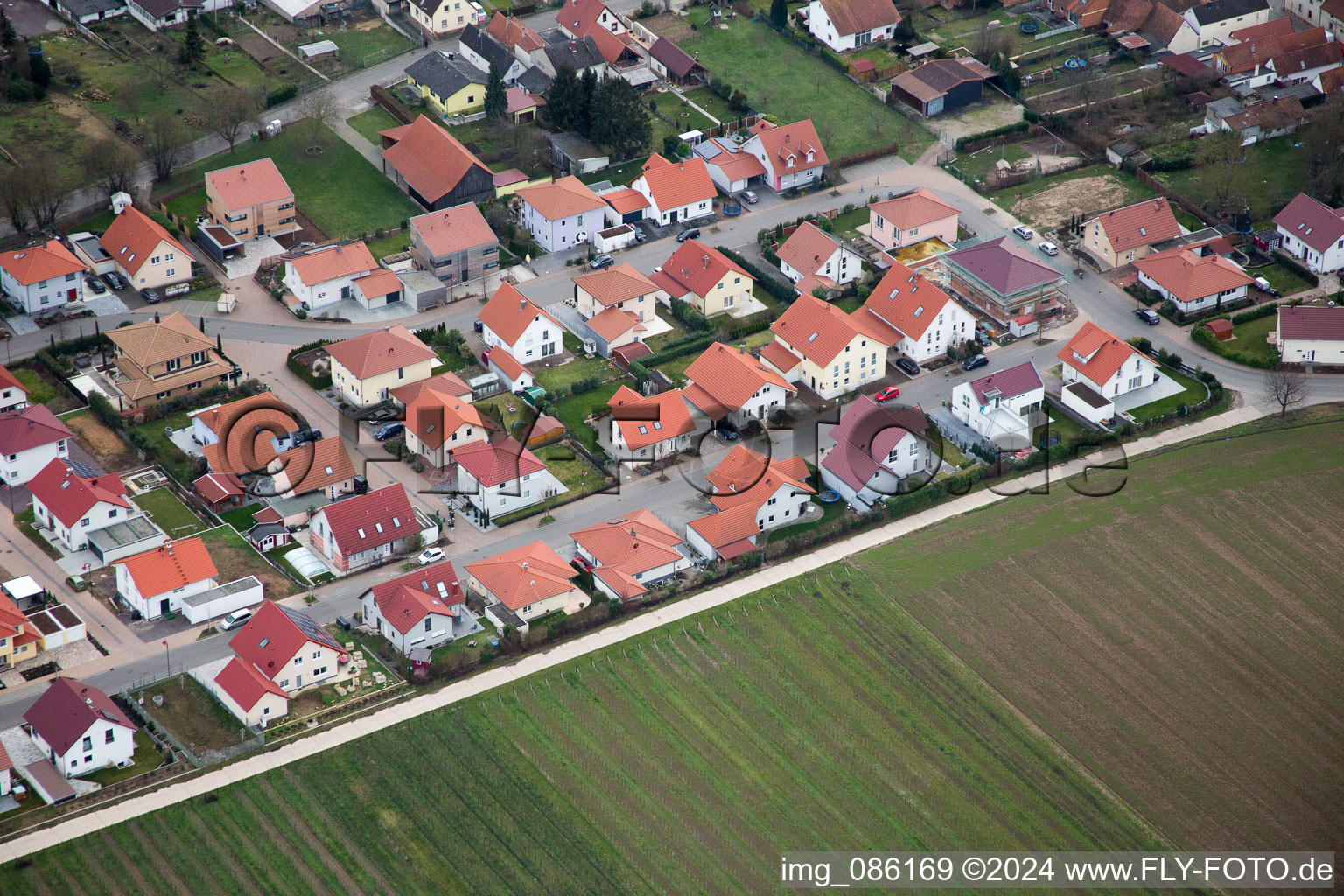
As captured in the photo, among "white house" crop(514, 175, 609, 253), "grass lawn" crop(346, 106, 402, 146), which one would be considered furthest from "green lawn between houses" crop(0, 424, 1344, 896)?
"grass lawn" crop(346, 106, 402, 146)

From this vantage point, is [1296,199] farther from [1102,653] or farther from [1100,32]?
[1102,653]

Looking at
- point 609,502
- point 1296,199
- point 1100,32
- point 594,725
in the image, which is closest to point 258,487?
point 609,502

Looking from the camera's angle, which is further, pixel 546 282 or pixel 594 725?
pixel 546 282

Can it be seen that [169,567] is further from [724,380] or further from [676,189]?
[676,189]

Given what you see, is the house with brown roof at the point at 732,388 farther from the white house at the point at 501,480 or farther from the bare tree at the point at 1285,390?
the bare tree at the point at 1285,390

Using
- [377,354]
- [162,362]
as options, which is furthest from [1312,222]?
[162,362]

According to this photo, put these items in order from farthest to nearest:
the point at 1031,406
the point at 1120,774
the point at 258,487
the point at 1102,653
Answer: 1. the point at 1031,406
2. the point at 258,487
3. the point at 1102,653
4. the point at 1120,774
